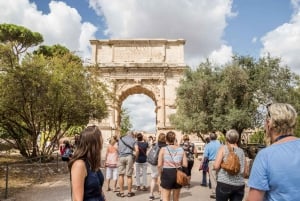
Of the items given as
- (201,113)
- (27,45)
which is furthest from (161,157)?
(27,45)

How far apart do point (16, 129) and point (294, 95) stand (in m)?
14.5

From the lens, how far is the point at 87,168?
2.75 metres

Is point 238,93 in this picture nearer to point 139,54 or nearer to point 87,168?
point 139,54

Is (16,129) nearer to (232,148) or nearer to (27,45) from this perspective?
(232,148)

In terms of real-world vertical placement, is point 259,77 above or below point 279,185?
above

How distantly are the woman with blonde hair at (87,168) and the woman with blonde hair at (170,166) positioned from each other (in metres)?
2.95

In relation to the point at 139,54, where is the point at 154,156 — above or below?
below

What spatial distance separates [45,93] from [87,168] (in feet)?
37.8

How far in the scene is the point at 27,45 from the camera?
35969 mm

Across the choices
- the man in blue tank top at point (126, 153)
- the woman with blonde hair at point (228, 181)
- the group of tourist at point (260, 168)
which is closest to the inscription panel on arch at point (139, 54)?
the man in blue tank top at point (126, 153)

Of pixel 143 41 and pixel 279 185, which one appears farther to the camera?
pixel 143 41

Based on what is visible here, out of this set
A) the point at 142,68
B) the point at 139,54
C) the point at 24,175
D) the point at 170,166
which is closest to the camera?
the point at 170,166

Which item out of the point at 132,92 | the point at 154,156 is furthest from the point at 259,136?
the point at 154,156

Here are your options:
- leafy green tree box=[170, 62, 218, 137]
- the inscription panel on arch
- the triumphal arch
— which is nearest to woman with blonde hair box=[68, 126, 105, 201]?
leafy green tree box=[170, 62, 218, 137]
